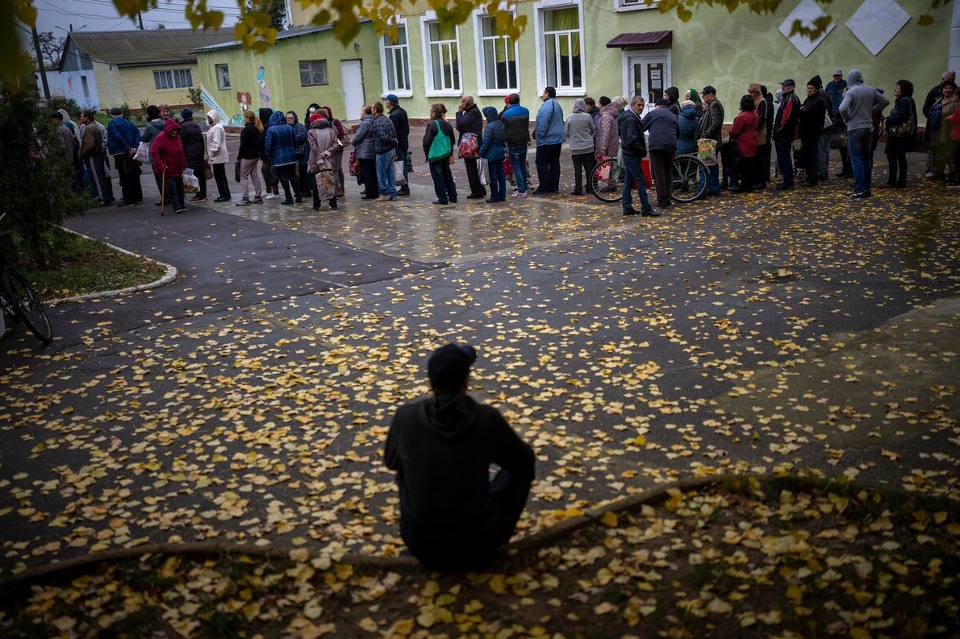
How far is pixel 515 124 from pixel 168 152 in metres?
7.14

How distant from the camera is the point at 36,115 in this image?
41.0ft

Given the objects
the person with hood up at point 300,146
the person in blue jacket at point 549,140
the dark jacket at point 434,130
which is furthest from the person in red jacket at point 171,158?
the person in blue jacket at point 549,140

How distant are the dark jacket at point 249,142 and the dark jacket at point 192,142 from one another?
103cm

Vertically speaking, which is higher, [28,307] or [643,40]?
[643,40]

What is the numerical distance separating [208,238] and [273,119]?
372 centimetres

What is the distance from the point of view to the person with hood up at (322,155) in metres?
17.2

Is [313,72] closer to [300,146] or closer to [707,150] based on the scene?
[300,146]

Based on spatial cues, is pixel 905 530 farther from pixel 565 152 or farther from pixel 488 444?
pixel 565 152

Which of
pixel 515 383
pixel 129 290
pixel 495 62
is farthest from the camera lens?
pixel 495 62

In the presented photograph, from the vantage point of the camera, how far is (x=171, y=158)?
17.6 metres

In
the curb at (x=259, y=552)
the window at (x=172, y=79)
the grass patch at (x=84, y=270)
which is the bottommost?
the curb at (x=259, y=552)

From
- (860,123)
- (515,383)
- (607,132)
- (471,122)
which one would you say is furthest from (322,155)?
(515,383)

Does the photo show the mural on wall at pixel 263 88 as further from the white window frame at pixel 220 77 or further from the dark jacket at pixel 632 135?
the dark jacket at pixel 632 135

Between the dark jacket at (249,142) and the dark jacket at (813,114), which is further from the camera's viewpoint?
the dark jacket at (249,142)
